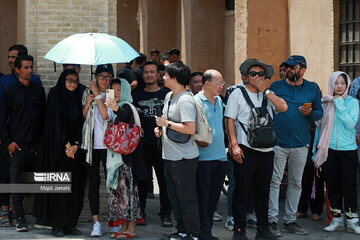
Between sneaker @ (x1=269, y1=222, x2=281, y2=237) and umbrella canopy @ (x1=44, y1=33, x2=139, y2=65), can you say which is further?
sneaker @ (x1=269, y1=222, x2=281, y2=237)

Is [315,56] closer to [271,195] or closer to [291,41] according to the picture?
[291,41]

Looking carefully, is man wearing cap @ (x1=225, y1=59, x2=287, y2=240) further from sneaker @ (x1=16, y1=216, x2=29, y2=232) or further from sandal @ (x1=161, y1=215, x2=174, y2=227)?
sneaker @ (x1=16, y1=216, x2=29, y2=232)

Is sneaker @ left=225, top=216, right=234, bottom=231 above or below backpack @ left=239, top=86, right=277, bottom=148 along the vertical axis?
below

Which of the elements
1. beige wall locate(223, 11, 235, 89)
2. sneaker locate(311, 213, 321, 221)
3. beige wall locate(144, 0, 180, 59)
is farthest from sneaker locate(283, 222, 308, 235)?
beige wall locate(144, 0, 180, 59)

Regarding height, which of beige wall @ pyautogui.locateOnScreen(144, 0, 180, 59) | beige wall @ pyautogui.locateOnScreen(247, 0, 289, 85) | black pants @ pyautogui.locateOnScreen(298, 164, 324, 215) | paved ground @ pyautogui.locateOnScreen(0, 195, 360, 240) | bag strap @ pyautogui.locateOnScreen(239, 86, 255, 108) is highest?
beige wall @ pyautogui.locateOnScreen(144, 0, 180, 59)

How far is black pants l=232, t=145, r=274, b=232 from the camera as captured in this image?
7.08m

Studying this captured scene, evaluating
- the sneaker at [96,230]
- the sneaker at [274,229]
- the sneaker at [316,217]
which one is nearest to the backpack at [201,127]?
the sneaker at [274,229]

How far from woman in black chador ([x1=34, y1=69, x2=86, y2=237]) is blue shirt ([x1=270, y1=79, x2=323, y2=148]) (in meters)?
2.36

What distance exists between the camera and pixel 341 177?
787 cm

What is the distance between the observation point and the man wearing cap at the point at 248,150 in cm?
707

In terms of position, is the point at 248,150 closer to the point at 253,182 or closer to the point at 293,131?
the point at 253,182

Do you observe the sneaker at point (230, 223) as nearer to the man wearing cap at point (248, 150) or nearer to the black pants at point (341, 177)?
the man wearing cap at point (248, 150)

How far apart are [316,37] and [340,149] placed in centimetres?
466

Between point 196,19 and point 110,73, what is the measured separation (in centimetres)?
894
